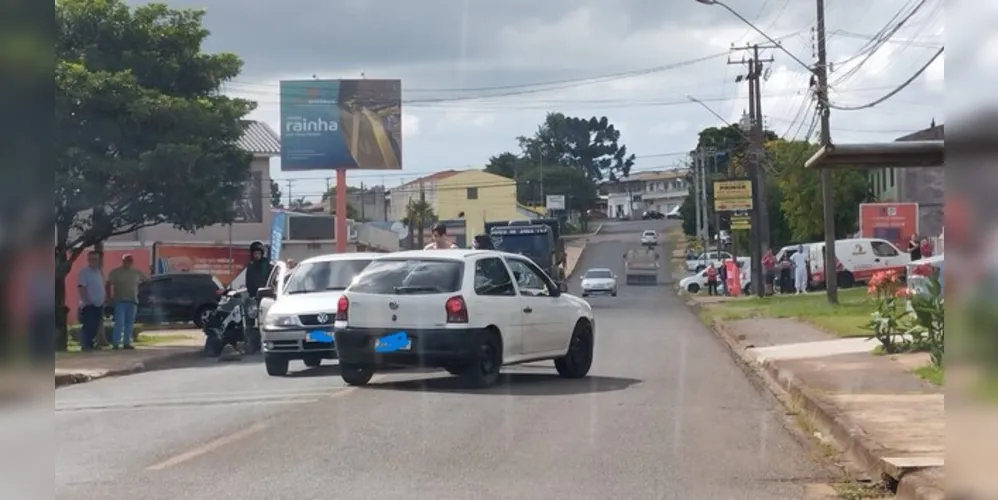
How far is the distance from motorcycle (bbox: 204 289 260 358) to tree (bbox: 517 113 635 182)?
90674 mm

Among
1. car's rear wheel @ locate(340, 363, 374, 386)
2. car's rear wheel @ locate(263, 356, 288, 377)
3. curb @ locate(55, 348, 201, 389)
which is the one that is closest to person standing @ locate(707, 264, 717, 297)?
curb @ locate(55, 348, 201, 389)

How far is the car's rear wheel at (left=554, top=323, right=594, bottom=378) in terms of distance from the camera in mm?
16750

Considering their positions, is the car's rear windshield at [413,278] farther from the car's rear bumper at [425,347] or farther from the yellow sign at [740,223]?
the yellow sign at [740,223]

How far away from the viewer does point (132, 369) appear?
20656 millimetres

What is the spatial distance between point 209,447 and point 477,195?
8746 centimetres

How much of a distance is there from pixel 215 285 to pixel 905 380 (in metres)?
26.6

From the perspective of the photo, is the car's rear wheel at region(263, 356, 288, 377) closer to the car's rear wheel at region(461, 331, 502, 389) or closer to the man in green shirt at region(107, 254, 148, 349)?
the car's rear wheel at region(461, 331, 502, 389)

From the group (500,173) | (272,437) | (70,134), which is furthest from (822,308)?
(500,173)

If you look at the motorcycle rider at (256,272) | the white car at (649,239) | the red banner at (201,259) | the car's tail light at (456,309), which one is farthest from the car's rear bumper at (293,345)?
the white car at (649,239)

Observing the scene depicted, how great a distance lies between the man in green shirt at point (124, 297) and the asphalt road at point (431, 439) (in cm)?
593

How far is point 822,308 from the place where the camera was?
32812mm

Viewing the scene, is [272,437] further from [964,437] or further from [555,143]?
[555,143]

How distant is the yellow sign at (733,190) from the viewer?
6081cm

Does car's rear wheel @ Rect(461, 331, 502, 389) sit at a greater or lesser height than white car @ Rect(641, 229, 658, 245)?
lesser
